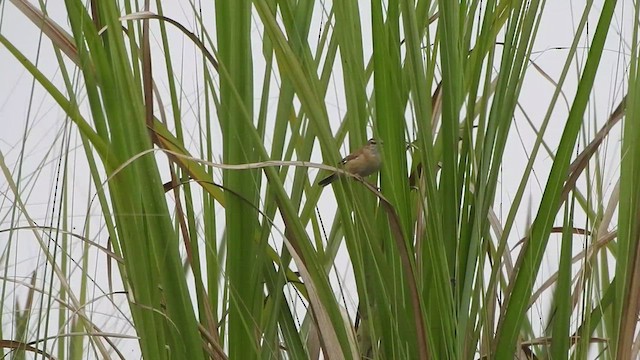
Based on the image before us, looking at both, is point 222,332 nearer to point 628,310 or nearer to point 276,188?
point 276,188

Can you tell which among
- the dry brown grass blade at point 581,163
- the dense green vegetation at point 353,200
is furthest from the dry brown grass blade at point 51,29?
the dry brown grass blade at point 581,163

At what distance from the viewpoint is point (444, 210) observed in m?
0.70

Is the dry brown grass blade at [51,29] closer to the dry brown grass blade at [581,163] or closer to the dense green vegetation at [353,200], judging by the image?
the dense green vegetation at [353,200]

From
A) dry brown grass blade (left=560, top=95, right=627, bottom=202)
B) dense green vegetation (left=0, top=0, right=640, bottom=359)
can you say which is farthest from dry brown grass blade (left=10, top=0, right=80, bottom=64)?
dry brown grass blade (left=560, top=95, right=627, bottom=202)

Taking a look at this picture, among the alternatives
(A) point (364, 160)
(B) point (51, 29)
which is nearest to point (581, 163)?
(A) point (364, 160)

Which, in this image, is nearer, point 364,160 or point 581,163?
point 581,163

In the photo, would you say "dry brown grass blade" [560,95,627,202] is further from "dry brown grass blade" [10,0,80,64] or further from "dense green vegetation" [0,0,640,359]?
"dry brown grass blade" [10,0,80,64]

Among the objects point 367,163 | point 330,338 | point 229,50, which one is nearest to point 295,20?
point 229,50

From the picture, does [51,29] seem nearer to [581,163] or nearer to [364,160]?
[364,160]

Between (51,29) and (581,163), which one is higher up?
(51,29)

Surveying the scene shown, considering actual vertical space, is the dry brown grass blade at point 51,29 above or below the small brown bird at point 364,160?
above

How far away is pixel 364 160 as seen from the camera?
33.7 inches

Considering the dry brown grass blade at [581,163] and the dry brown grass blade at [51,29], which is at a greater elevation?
the dry brown grass blade at [51,29]

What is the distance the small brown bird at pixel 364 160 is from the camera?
0.76 metres
